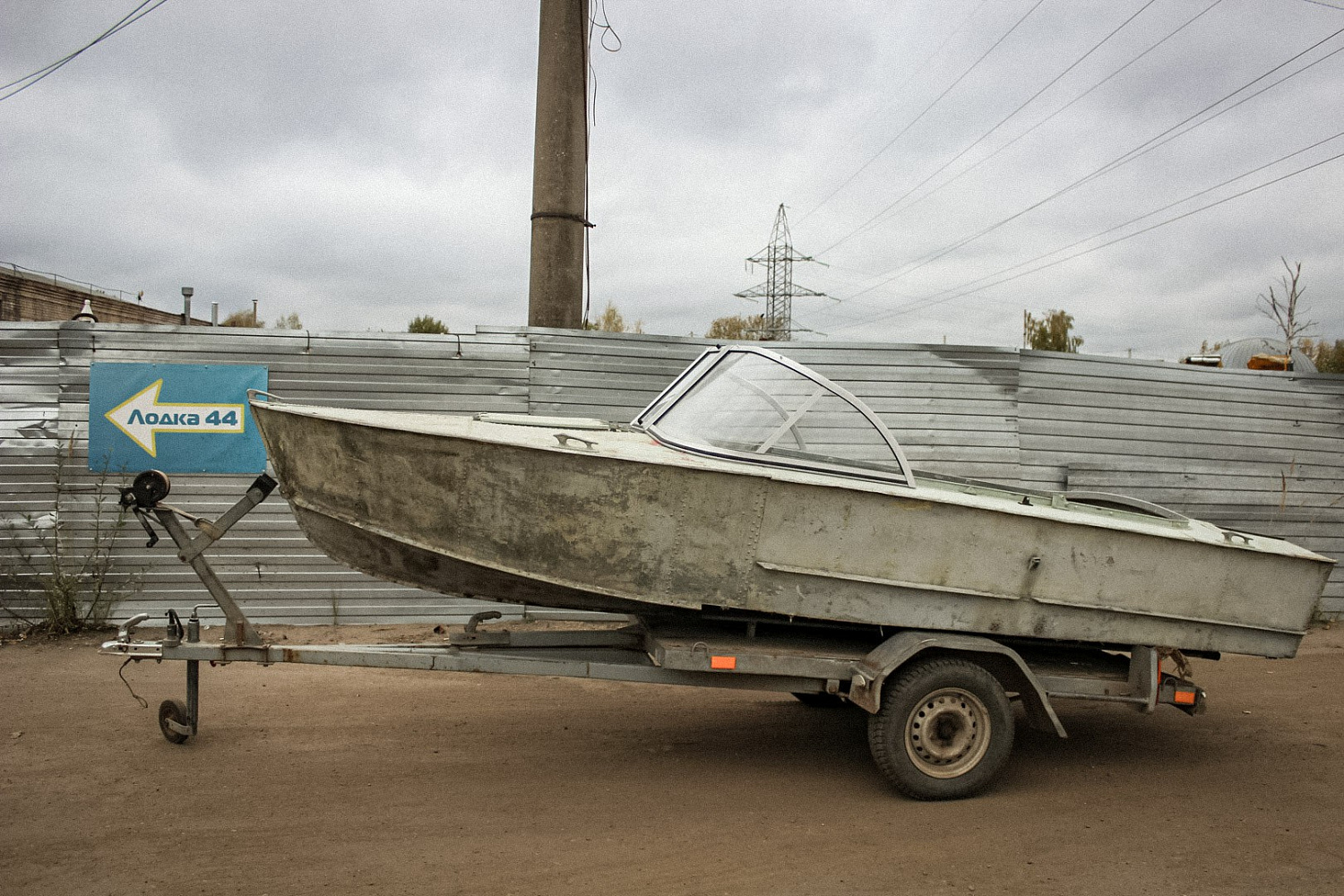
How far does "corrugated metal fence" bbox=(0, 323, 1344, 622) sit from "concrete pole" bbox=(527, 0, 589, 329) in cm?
111

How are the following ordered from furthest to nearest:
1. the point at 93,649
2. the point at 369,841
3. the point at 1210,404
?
1. the point at 1210,404
2. the point at 93,649
3. the point at 369,841

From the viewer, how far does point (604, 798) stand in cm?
460

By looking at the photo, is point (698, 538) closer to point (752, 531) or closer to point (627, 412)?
point (752, 531)

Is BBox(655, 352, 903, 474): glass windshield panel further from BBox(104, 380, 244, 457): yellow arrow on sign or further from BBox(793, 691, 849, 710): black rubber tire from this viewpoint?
BBox(104, 380, 244, 457): yellow arrow on sign

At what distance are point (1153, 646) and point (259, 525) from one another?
6839 millimetres

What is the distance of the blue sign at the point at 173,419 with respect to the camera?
25.8 ft

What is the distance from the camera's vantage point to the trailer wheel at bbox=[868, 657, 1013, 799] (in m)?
4.60

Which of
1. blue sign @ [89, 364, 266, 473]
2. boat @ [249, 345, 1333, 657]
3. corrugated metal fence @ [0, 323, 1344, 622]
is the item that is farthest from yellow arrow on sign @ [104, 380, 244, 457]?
boat @ [249, 345, 1333, 657]

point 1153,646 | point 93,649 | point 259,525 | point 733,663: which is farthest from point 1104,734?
point 93,649

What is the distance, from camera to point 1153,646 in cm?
498

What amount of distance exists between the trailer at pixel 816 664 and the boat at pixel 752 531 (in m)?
0.15

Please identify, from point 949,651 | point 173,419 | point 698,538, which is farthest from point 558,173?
point 949,651

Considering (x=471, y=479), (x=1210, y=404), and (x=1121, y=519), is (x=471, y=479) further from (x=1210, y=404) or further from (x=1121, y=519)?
(x=1210, y=404)

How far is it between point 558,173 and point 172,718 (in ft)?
20.7
